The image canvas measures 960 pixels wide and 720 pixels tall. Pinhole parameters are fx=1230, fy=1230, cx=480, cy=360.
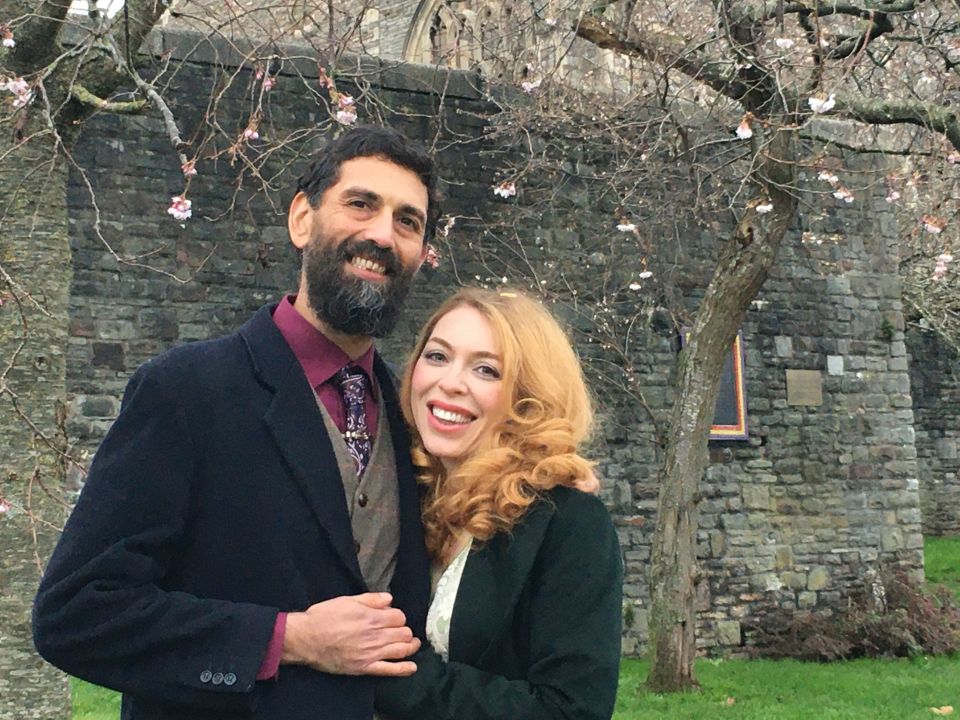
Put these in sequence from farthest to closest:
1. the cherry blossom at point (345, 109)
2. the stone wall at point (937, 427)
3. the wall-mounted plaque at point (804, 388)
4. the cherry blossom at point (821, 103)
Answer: the stone wall at point (937, 427), the wall-mounted plaque at point (804, 388), the cherry blossom at point (821, 103), the cherry blossom at point (345, 109)

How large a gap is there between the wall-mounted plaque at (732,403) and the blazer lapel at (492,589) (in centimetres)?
851

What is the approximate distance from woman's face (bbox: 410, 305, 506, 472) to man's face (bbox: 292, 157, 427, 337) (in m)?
0.13

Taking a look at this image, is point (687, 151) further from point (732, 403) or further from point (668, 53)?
point (732, 403)

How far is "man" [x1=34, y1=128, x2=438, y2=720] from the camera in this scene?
192 cm

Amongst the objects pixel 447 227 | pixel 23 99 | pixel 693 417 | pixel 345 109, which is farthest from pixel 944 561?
pixel 23 99

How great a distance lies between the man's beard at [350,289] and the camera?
2.24 meters

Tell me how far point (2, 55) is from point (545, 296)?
5473mm

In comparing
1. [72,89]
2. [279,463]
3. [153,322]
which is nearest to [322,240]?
[279,463]

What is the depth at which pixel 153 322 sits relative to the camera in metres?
8.30

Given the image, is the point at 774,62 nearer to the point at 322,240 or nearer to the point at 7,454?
the point at 7,454

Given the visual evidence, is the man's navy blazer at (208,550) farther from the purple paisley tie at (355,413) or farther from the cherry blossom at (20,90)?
the cherry blossom at (20,90)

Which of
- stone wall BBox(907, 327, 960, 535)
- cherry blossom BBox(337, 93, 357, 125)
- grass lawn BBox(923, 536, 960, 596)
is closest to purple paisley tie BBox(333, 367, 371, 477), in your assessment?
cherry blossom BBox(337, 93, 357, 125)

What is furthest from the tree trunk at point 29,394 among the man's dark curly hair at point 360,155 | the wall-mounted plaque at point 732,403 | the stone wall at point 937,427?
the stone wall at point 937,427

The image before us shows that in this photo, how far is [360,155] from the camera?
2.30m
